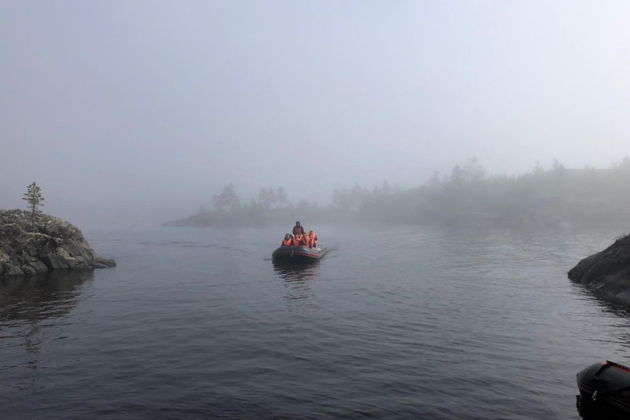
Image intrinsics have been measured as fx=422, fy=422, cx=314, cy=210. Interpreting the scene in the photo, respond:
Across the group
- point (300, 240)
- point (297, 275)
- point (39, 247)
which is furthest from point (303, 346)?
point (39, 247)

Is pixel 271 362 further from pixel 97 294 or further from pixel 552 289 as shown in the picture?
pixel 552 289

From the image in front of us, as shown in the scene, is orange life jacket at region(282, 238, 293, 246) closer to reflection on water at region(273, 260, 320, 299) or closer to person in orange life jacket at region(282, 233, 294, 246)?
person in orange life jacket at region(282, 233, 294, 246)

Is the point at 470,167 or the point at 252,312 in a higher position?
the point at 470,167

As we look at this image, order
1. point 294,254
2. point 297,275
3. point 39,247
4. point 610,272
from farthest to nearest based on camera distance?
point 294,254, point 39,247, point 297,275, point 610,272

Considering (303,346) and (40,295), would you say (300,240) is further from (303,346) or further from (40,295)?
(303,346)

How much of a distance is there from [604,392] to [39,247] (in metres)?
42.9

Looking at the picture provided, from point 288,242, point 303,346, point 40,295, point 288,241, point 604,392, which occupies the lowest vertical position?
point 303,346

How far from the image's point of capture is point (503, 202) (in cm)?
13950

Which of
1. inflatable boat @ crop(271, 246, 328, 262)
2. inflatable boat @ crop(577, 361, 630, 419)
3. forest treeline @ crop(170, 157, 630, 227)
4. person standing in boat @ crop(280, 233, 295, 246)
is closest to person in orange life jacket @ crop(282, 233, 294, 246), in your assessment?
person standing in boat @ crop(280, 233, 295, 246)

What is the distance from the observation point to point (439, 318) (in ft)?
68.6

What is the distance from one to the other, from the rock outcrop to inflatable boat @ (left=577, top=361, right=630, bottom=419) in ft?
55.6

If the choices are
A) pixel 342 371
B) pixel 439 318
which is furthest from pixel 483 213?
pixel 342 371

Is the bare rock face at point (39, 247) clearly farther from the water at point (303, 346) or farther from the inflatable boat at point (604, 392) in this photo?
the inflatable boat at point (604, 392)

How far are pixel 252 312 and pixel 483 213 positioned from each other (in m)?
118
